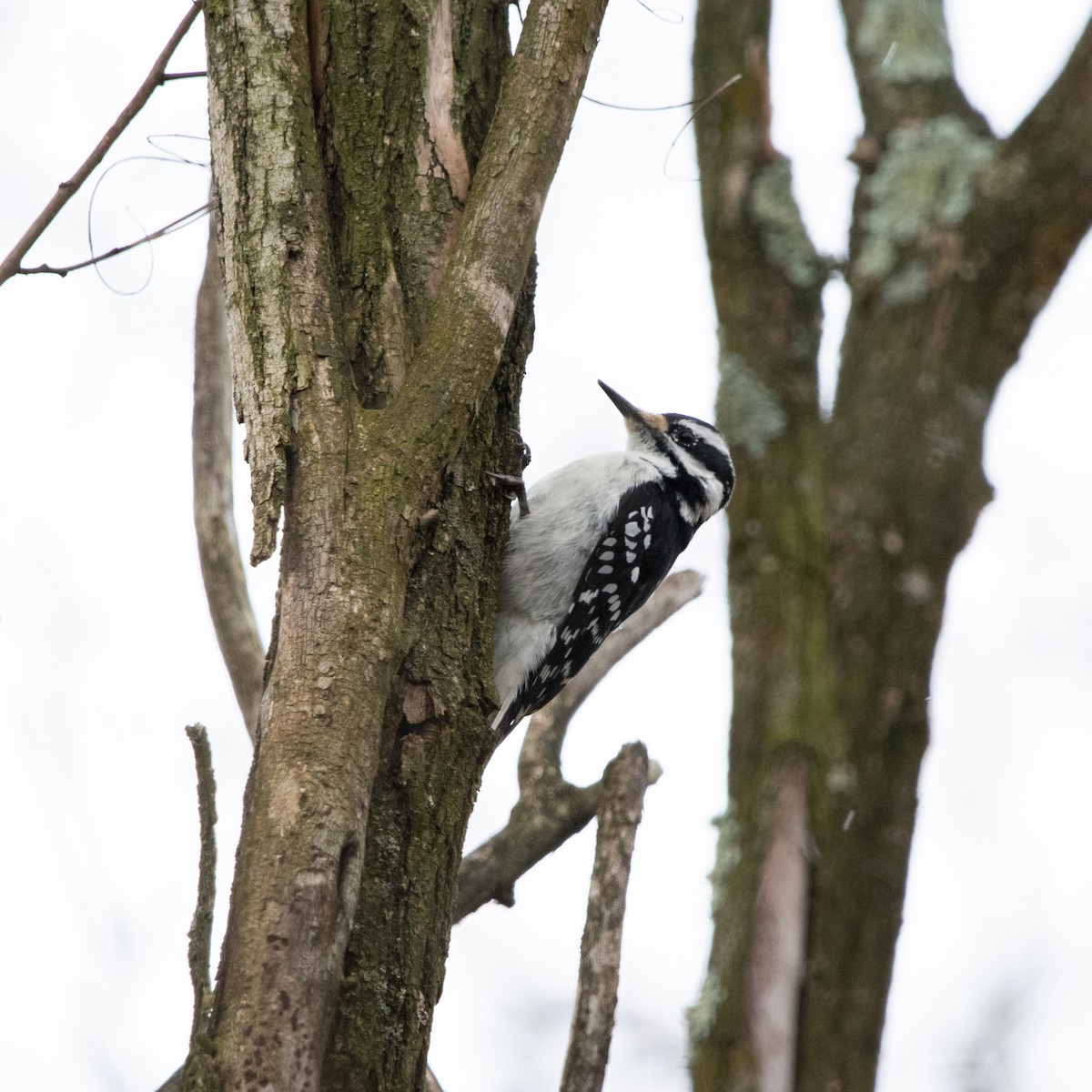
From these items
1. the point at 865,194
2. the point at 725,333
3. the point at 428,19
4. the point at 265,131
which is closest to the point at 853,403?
the point at 725,333

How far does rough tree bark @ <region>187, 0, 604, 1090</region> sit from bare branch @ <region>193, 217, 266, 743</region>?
1.17m

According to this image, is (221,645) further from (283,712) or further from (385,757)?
(283,712)

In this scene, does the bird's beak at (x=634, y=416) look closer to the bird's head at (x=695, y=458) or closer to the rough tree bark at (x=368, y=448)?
the bird's head at (x=695, y=458)

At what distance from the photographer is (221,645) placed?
11.8ft

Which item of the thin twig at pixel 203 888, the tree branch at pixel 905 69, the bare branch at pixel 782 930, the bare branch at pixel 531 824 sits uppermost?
the tree branch at pixel 905 69

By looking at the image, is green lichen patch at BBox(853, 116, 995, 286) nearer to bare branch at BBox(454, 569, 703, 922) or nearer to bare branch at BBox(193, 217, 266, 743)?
bare branch at BBox(454, 569, 703, 922)

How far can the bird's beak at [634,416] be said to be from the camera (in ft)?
15.2

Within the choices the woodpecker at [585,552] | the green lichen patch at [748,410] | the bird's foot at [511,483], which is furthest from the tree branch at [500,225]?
the woodpecker at [585,552]

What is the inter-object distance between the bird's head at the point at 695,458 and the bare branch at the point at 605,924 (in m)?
1.76

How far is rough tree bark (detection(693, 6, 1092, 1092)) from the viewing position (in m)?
2.85

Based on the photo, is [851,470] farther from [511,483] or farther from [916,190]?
[511,483]

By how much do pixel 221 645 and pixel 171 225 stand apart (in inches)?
43.5

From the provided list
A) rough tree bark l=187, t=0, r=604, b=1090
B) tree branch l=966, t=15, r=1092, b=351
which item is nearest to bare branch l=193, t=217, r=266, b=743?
rough tree bark l=187, t=0, r=604, b=1090

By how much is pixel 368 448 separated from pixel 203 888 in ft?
2.58
